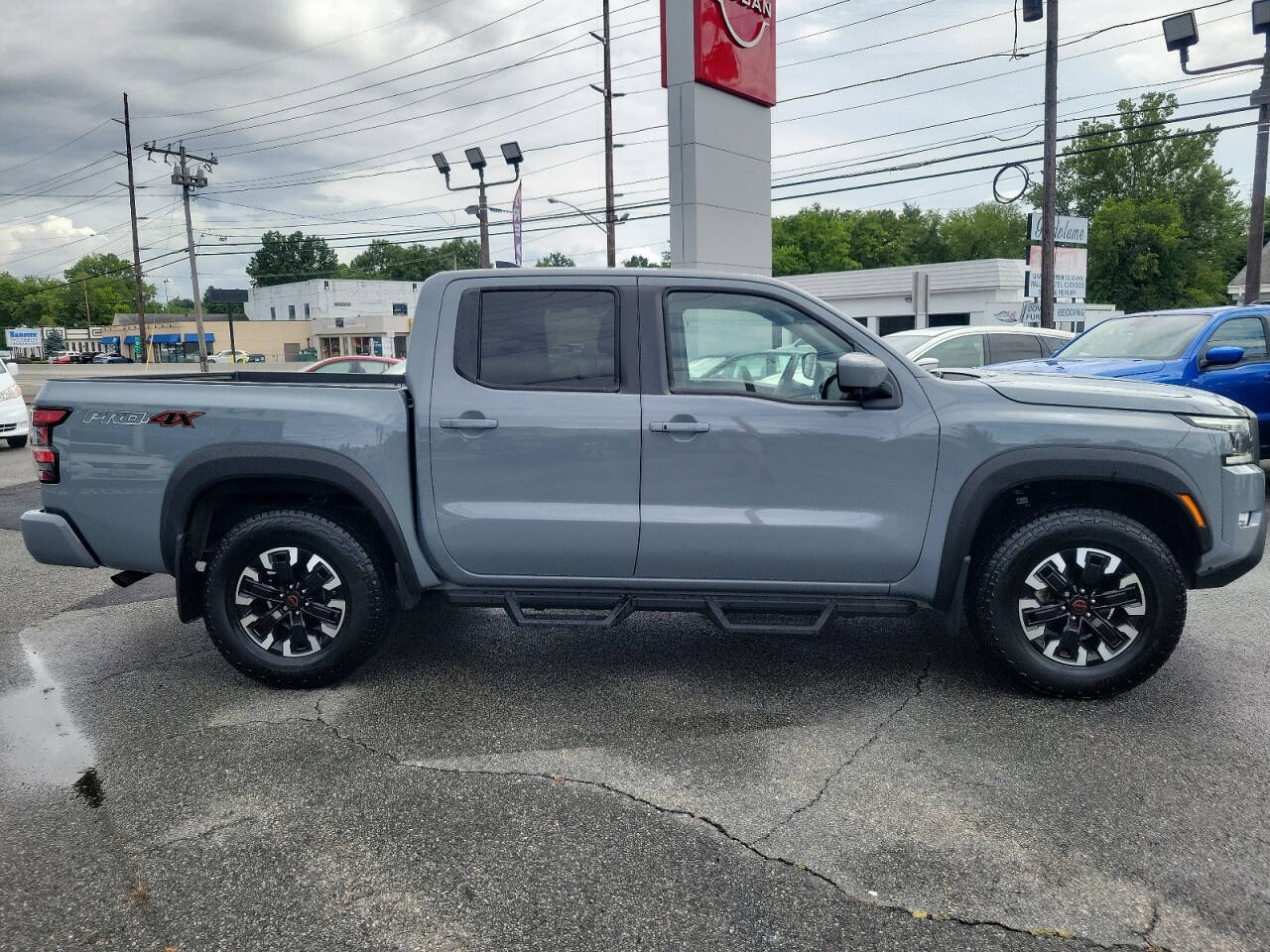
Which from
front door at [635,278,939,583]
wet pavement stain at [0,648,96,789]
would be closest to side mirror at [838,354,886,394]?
front door at [635,278,939,583]

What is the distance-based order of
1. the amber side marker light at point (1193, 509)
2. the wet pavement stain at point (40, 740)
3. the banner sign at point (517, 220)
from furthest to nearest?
the banner sign at point (517, 220), the amber side marker light at point (1193, 509), the wet pavement stain at point (40, 740)

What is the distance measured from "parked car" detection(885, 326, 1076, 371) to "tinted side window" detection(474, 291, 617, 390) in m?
7.22

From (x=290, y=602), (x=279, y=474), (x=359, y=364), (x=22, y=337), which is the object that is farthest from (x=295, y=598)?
Result: (x=22, y=337)

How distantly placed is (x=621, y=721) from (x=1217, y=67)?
1810 centimetres

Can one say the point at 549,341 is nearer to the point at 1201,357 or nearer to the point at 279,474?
the point at 279,474

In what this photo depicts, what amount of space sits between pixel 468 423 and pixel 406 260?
136886mm

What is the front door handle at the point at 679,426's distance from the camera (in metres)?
3.89

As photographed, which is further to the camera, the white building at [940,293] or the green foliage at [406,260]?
the green foliage at [406,260]

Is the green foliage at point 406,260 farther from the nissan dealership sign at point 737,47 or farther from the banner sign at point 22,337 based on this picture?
the nissan dealership sign at point 737,47

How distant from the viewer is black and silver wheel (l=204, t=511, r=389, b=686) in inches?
Result: 162

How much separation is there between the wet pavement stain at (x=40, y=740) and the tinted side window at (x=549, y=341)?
2.22 m

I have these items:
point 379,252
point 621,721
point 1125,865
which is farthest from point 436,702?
point 379,252

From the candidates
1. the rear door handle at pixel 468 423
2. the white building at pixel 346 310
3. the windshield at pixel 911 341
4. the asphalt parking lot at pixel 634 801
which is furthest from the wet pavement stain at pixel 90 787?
the white building at pixel 346 310

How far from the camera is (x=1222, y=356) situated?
795cm
